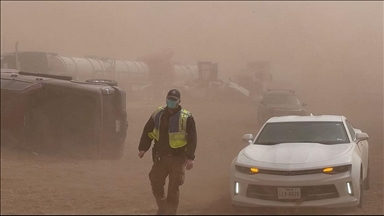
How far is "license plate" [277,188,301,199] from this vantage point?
711 centimetres

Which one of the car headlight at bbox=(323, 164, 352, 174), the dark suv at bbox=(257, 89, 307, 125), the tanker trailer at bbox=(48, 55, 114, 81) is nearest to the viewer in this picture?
the car headlight at bbox=(323, 164, 352, 174)

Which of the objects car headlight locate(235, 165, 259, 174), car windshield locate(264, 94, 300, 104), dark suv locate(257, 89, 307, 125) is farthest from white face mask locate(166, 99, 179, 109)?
car windshield locate(264, 94, 300, 104)

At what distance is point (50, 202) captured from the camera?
7.96m

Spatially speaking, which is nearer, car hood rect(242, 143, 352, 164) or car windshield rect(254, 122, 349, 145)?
car hood rect(242, 143, 352, 164)

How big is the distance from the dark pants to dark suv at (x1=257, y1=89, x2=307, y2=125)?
13.7 metres

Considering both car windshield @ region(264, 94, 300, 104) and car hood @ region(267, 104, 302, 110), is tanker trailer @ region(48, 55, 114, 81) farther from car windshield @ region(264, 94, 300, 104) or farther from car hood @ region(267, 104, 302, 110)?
car hood @ region(267, 104, 302, 110)

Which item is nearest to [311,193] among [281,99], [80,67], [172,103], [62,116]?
[172,103]

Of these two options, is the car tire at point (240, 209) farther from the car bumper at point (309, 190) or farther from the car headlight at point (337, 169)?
the car headlight at point (337, 169)

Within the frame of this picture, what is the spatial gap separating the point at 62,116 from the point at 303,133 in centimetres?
460

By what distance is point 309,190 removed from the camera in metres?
7.17

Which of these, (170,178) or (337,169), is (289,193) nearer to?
(337,169)

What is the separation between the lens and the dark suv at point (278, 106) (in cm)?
2014

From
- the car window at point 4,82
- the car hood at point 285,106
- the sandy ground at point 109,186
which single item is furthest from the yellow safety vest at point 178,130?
the car hood at point 285,106

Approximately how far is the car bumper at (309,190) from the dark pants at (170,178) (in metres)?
1.16
